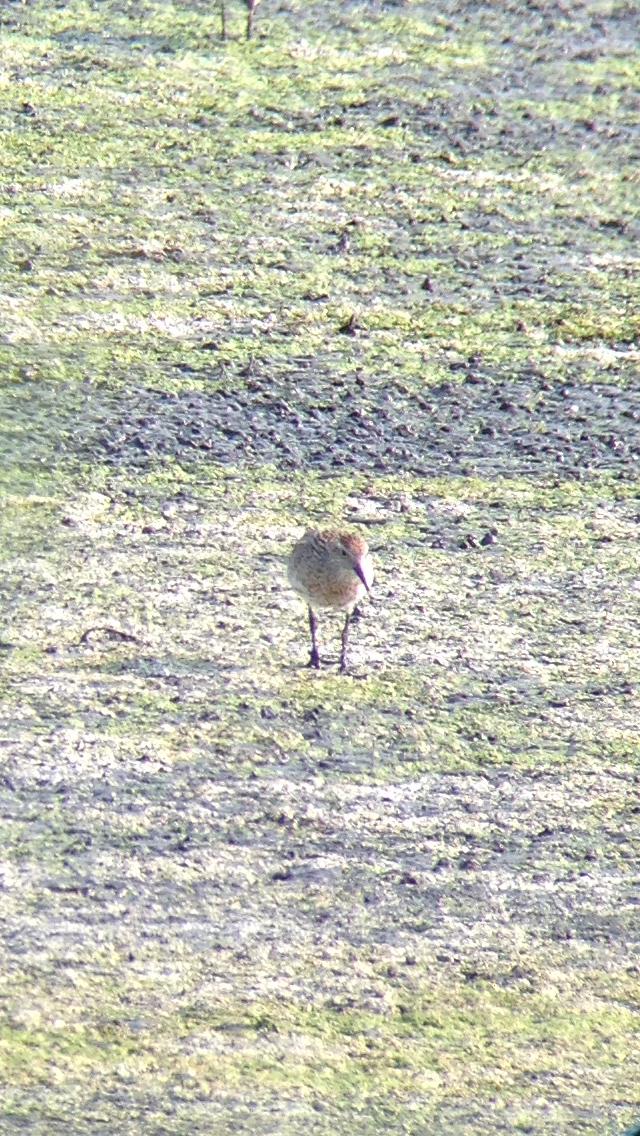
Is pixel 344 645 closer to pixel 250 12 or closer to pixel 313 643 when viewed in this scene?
pixel 313 643

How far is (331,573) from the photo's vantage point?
255 inches

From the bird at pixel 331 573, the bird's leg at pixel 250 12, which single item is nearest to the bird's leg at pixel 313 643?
the bird at pixel 331 573

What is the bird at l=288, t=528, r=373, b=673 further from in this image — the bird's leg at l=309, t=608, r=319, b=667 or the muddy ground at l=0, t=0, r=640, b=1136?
the muddy ground at l=0, t=0, r=640, b=1136

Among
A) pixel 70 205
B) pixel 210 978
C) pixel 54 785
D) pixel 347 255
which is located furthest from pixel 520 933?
pixel 70 205

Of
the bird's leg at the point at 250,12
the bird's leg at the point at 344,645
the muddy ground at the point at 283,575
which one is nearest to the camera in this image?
the muddy ground at the point at 283,575

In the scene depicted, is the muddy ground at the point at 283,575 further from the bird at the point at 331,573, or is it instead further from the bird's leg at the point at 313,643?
the bird at the point at 331,573

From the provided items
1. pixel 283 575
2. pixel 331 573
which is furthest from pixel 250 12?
pixel 331 573

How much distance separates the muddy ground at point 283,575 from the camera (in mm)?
4953

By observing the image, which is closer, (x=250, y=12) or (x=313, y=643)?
(x=313, y=643)

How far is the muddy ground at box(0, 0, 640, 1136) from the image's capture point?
4.95 m

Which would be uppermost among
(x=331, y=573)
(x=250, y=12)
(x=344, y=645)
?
(x=250, y=12)

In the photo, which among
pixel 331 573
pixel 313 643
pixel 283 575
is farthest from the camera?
pixel 283 575

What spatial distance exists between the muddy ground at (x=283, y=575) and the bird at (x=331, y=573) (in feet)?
0.68

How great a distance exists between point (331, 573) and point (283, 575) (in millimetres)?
719
